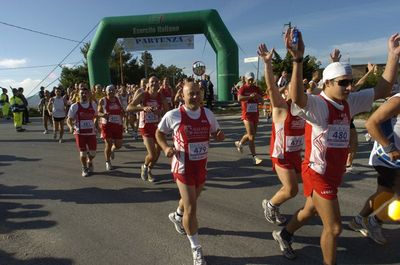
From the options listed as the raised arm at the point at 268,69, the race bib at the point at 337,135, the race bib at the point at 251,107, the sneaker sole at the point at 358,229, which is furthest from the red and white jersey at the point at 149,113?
the race bib at the point at 337,135

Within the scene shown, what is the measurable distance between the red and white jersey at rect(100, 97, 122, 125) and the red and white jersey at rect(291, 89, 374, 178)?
546 cm

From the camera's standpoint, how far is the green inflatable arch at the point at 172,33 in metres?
21.7

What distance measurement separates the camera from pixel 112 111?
7.89m

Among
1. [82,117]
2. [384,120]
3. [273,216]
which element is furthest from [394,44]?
[82,117]

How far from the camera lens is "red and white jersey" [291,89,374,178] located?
9.94ft

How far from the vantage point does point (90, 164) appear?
7.71m

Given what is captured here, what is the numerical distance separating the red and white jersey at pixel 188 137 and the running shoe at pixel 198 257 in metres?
0.79

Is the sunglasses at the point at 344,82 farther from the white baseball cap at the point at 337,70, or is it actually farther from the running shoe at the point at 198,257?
the running shoe at the point at 198,257

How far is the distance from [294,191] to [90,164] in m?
4.93

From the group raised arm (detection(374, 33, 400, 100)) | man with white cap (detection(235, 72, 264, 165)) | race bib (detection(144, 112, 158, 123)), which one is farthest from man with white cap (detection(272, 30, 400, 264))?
man with white cap (detection(235, 72, 264, 165))

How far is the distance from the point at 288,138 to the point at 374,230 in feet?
4.58

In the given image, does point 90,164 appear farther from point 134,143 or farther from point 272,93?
point 272,93

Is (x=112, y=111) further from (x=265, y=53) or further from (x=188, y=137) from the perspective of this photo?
(x=265, y=53)

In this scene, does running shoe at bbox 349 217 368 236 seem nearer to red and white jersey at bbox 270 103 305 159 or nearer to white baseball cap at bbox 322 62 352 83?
red and white jersey at bbox 270 103 305 159
